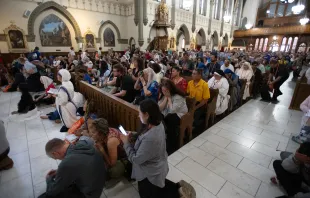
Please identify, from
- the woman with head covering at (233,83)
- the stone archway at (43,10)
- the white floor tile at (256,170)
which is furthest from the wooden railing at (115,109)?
the stone archway at (43,10)

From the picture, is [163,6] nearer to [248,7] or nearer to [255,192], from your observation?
[255,192]

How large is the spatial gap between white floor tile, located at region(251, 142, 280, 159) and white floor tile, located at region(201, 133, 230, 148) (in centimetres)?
49

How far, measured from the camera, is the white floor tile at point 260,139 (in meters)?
3.04

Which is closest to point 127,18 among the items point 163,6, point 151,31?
point 151,31

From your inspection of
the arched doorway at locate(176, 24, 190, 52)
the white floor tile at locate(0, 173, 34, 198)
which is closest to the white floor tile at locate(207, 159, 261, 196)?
the white floor tile at locate(0, 173, 34, 198)

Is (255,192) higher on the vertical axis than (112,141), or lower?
lower

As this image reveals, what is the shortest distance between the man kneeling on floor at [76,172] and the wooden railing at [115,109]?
1.03m

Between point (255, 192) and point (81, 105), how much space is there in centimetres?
365

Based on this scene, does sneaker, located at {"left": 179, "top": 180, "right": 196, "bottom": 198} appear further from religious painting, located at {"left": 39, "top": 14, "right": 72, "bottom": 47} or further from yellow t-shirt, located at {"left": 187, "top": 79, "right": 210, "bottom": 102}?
religious painting, located at {"left": 39, "top": 14, "right": 72, "bottom": 47}

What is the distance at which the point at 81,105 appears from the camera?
375 cm

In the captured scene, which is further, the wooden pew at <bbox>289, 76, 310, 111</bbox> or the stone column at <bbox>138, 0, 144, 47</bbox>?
the stone column at <bbox>138, 0, 144, 47</bbox>

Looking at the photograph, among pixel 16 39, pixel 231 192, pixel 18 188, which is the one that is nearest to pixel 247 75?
pixel 231 192

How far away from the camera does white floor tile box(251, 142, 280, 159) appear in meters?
2.74

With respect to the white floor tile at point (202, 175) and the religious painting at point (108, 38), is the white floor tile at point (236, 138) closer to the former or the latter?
the white floor tile at point (202, 175)
